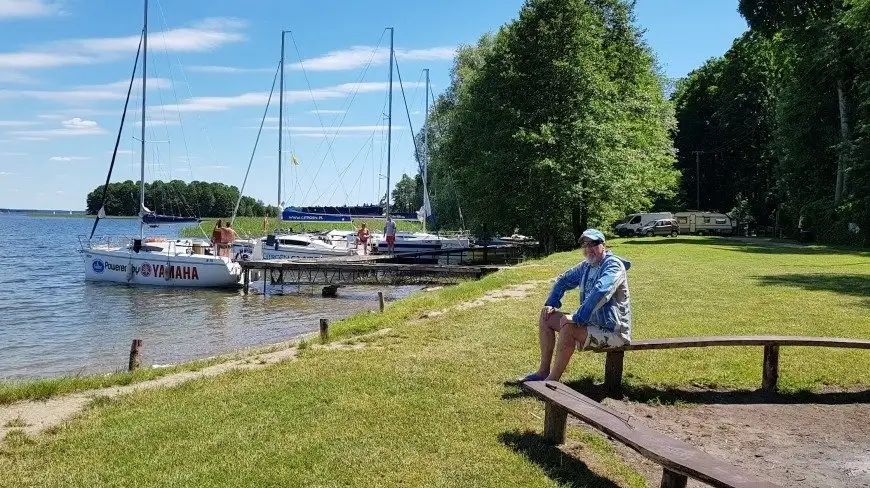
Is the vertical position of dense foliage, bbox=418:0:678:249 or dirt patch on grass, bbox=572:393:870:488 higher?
dense foliage, bbox=418:0:678:249

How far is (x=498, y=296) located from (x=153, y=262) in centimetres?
2095

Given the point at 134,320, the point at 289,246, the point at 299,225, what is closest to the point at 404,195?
the point at 299,225

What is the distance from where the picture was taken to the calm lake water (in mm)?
15352

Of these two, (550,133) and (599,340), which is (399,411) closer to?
(599,340)

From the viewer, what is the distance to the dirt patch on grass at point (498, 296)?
48.0ft

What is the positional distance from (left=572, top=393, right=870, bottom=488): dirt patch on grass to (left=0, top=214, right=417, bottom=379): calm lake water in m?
10.3

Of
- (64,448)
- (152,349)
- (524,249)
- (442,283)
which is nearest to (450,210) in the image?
(524,249)

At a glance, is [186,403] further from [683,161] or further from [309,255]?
[683,161]

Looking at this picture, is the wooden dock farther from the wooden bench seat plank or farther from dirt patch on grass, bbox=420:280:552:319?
the wooden bench seat plank

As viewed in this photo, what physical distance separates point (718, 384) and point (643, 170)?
3401 centimetres

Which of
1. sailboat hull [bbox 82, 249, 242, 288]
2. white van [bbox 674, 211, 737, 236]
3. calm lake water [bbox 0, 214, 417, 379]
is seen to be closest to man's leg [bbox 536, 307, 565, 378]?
calm lake water [bbox 0, 214, 417, 379]

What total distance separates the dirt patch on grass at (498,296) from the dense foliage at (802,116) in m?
20.2

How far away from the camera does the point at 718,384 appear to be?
8023mm

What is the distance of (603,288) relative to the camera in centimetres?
673
